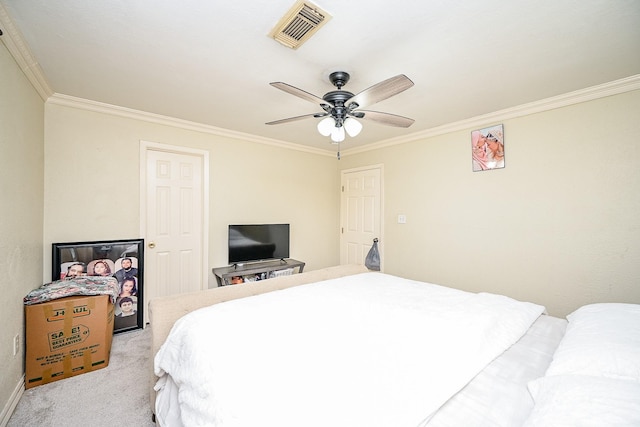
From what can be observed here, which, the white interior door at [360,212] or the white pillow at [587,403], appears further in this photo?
the white interior door at [360,212]

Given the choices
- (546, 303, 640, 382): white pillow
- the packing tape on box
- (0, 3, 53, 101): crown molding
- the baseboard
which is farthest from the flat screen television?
(546, 303, 640, 382): white pillow

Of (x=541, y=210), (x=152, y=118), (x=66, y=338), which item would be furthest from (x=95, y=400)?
(x=541, y=210)

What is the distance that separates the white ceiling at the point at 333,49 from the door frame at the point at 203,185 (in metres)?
0.52

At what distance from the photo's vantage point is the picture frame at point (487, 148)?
9.49 feet

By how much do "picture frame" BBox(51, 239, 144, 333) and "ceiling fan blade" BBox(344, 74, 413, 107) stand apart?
2.75 m

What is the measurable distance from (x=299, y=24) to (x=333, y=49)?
314 millimetres

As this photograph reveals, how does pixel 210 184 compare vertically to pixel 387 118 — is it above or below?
below

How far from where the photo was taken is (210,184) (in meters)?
3.42

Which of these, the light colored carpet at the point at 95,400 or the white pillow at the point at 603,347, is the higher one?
the white pillow at the point at 603,347

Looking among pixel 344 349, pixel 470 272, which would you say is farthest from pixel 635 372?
pixel 470 272

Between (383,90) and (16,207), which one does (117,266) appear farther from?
(383,90)

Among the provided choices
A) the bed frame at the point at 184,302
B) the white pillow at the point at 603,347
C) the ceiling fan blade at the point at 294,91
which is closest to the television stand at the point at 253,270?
the bed frame at the point at 184,302

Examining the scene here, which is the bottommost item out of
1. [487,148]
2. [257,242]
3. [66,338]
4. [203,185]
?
[66,338]

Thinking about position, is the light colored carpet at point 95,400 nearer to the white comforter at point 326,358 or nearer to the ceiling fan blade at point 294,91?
the white comforter at point 326,358
